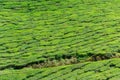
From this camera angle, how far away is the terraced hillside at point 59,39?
12047 millimetres

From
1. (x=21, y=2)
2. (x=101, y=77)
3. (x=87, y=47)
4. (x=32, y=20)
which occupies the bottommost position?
(x=101, y=77)

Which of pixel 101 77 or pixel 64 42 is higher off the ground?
pixel 64 42

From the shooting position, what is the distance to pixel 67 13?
15.6m

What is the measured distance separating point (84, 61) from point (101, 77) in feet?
3.88

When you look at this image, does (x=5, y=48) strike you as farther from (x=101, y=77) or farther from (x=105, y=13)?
(x=105, y=13)

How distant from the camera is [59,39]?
13781 millimetres

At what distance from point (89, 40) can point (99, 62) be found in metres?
1.53

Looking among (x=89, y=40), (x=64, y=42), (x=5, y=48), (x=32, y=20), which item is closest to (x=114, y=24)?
(x=89, y=40)

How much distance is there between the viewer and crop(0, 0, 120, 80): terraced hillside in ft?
39.5

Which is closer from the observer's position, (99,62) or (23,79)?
(23,79)

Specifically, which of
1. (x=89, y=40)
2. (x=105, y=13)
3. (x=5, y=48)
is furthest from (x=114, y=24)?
(x=5, y=48)

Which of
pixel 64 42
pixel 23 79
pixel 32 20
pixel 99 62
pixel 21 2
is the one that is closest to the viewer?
pixel 23 79

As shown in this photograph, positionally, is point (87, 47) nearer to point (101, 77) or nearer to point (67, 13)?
point (101, 77)

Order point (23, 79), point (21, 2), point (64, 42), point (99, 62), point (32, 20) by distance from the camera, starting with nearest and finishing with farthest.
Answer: point (23, 79) < point (99, 62) < point (64, 42) < point (32, 20) < point (21, 2)
